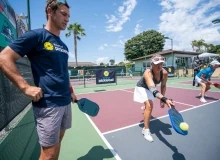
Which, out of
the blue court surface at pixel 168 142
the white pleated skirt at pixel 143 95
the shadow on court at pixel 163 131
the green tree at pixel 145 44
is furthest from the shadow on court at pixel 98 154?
the green tree at pixel 145 44

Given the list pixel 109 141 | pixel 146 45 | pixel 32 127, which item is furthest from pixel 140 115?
pixel 146 45

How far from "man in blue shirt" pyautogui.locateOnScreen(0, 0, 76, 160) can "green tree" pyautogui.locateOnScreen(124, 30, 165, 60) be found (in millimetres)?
50928

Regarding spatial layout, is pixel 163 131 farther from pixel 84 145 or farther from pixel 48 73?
pixel 48 73

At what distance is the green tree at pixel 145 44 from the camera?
51419 millimetres

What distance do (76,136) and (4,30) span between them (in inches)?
119

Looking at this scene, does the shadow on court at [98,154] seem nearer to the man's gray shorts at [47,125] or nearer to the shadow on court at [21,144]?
the shadow on court at [21,144]

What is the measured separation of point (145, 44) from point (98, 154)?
52123 mm

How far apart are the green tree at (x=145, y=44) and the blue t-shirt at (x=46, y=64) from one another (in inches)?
2010

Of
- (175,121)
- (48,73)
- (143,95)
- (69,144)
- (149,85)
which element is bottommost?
(69,144)

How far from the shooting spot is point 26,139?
3953 mm

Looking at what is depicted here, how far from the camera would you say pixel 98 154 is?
3.13 meters

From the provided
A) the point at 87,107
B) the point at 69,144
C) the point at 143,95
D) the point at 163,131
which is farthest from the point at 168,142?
the point at 69,144

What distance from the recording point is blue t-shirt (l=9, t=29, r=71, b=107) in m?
1.71

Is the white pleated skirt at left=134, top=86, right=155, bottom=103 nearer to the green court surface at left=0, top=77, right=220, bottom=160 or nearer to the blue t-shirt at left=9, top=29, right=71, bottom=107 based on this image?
the green court surface at left=0, top=77, right=220, bottom=160
